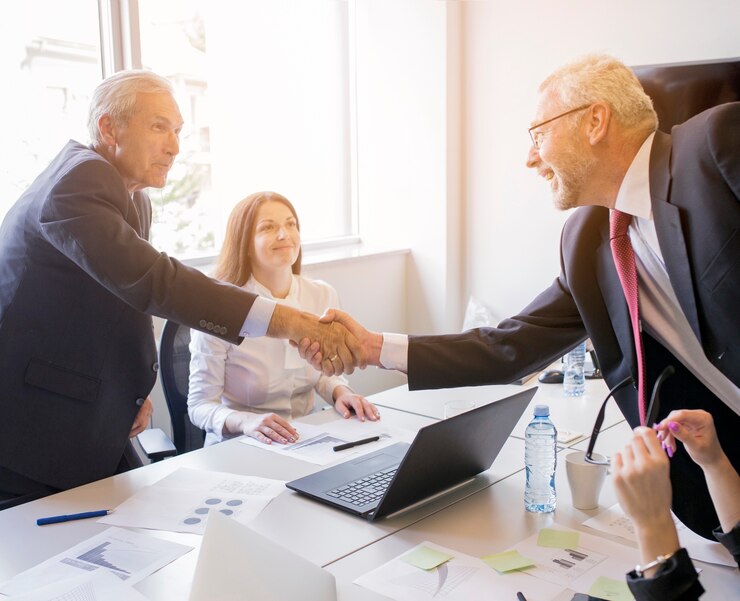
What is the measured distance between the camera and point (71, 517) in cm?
164

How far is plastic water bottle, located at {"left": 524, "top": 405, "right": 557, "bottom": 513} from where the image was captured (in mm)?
1687

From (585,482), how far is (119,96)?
1.53m

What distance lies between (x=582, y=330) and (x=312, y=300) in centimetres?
114

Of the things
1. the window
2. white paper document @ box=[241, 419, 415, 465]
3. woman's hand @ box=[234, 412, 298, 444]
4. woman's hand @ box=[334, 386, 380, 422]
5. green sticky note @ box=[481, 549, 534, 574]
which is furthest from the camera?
the window

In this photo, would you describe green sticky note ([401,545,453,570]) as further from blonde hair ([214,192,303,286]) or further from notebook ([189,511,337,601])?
blonde hair ([214,192,303,286])

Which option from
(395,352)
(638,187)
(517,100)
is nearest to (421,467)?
(395,352)

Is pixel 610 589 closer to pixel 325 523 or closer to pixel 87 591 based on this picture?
pixel 325 523

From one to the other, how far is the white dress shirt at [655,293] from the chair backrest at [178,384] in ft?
5.03

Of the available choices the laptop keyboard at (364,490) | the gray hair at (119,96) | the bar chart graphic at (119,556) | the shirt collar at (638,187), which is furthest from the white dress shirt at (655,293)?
the gray hair at (119,96)

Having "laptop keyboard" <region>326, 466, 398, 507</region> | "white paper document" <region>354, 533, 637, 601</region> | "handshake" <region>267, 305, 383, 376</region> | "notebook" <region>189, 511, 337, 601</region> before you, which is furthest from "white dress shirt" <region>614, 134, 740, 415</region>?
"notebook" <region>189, 511, 337, 601</region>

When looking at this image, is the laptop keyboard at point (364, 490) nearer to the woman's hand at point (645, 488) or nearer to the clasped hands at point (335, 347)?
the clasped hands at point (335, 347)

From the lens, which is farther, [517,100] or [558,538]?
[517,100]

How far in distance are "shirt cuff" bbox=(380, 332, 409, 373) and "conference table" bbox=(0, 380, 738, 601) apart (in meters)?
0.35

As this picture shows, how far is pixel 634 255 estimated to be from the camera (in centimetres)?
175
